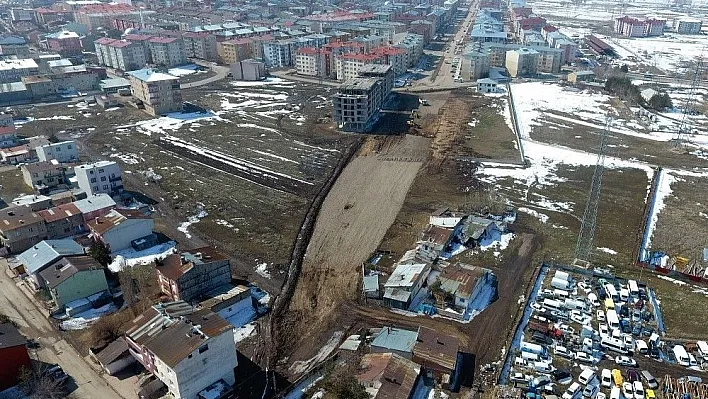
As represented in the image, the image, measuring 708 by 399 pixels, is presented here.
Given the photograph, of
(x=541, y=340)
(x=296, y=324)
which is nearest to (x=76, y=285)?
(x=296, y=324)

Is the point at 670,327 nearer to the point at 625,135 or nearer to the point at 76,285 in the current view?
the point at 76,285

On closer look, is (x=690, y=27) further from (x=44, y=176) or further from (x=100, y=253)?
(x=100, y=253)

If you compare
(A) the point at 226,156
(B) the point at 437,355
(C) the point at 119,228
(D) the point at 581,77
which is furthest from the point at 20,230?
(D) the point at 581,77

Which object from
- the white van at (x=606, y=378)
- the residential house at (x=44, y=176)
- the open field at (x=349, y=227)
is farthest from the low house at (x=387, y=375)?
the residential house at (x=44, y=176)

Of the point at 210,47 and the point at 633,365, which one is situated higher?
the point at 210,47

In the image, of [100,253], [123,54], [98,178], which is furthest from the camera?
[123,54]

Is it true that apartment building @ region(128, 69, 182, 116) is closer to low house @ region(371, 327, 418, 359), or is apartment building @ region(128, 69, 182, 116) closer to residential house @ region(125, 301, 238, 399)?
residential house @ region(125, 301, 238, 399)
